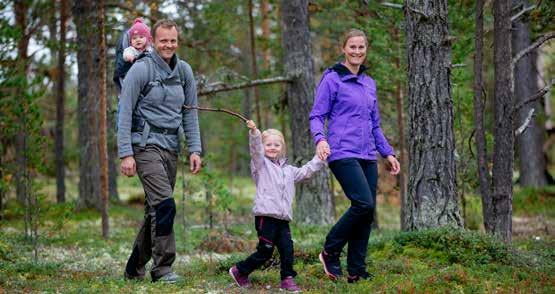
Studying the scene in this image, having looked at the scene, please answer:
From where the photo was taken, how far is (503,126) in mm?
8570

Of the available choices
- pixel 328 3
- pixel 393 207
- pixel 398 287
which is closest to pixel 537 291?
pixel 398 287

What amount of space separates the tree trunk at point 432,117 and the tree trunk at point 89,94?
6.53 m

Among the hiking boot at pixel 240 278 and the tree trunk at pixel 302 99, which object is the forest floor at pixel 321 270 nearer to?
the hiking boot at pixel 240 278

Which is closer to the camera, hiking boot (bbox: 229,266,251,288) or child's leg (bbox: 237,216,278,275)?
child's leg (bbox: 237,216,278,275)

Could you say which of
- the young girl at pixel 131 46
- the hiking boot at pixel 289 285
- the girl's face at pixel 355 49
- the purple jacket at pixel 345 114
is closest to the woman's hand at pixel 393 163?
the purple jacket at pixel 345 114

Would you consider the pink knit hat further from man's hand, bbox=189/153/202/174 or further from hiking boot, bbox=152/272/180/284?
hiking boot, bbox=152/272/180/284

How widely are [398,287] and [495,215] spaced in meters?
3.15

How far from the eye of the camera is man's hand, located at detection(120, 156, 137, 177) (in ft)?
21.1

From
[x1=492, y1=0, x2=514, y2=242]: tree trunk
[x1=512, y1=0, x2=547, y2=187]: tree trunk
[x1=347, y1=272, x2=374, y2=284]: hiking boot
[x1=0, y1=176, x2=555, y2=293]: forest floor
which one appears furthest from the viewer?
[x1=512, y1=0, x2=547, y2=187]: tree trunk

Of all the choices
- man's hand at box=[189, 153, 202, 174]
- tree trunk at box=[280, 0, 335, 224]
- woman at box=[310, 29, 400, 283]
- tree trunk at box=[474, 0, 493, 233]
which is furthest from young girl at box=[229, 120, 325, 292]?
tree trunk at box=[280, 0, 335, 224]

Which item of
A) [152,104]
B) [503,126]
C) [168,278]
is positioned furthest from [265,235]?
[503,126]

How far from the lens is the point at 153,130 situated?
6.72 meters

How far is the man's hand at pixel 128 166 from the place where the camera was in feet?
21.1

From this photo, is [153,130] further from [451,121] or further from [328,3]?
[328,3]
